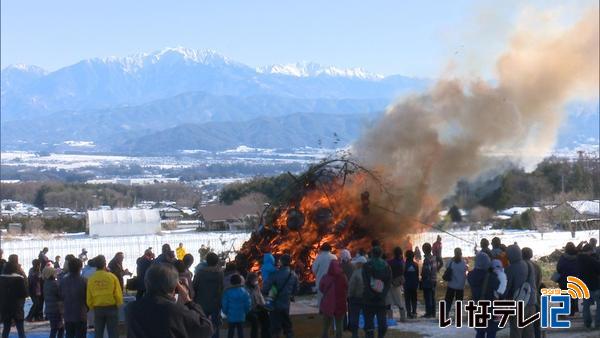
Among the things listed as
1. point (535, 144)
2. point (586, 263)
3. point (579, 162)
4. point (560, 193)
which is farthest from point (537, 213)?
point (586, 263)

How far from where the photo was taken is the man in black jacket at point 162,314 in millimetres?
6914

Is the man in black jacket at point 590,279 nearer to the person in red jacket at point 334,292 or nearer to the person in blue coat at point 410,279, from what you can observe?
the person in blue coat at point 410,279

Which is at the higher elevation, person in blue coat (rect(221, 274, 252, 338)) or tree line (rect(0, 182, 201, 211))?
tree line (rect(0, 182, 201, 211))

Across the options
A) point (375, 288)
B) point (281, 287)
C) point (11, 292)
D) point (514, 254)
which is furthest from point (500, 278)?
point (11, 292)

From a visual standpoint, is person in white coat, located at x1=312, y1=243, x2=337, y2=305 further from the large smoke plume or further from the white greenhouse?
the white greenhouse

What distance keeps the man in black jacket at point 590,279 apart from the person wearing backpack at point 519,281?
2726mm

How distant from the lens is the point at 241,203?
5647 centimetres

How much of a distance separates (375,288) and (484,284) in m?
1.70

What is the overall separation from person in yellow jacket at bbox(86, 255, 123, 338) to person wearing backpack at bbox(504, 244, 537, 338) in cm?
539

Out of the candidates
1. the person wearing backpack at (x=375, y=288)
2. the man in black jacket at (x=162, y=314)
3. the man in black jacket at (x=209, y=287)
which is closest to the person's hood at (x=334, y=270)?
the person wearing backpack at (x=375, y=288)

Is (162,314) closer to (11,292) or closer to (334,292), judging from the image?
(334,292)

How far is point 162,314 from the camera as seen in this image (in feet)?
22.7

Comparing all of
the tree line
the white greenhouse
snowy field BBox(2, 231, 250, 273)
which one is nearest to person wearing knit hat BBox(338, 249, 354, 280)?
snowy field BBox(2, 231, 250, 273)

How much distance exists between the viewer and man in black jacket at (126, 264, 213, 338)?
22.7ft
